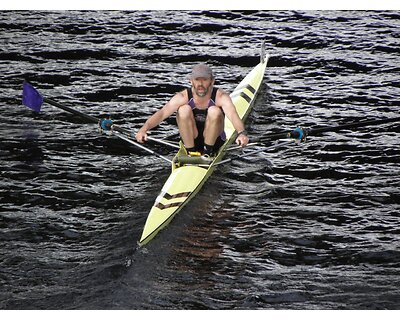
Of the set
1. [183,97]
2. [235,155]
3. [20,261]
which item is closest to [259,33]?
[235,155]

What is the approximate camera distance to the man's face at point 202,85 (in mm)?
10875

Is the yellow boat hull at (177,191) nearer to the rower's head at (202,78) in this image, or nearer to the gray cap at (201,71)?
the rower's head at (202,78)

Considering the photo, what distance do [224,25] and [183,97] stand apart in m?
8.25

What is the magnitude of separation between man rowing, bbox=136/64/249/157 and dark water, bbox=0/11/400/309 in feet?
2.84

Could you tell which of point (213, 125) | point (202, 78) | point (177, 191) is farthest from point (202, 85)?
point (177, 191)

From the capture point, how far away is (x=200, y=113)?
1141 cm

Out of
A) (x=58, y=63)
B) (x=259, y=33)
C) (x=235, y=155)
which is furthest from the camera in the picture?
(x=259, y=33)

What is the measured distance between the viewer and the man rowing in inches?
434

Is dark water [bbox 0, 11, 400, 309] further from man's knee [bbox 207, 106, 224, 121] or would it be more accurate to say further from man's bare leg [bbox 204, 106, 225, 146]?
man's knee [bbox 207, 106, 224, 121]

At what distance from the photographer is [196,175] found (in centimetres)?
1158

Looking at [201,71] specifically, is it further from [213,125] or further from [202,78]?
[213,125]

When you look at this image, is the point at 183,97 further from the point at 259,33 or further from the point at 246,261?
the point at 259,33

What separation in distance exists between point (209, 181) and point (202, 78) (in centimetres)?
182

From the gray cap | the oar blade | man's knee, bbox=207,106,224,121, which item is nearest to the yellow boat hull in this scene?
man's knee, bbox=207,106,224,121
